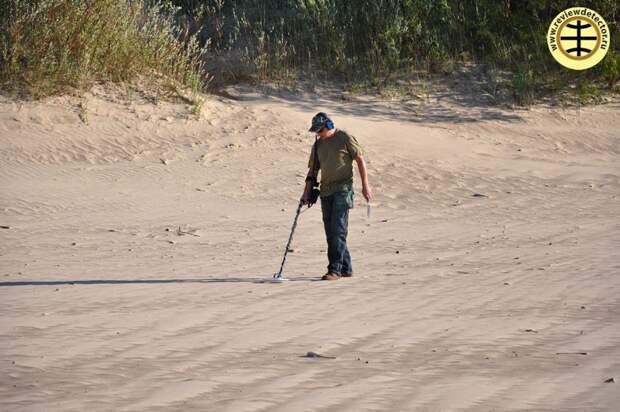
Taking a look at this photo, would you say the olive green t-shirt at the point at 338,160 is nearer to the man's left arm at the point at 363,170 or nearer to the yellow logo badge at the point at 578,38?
the man's left arm at the point at 363,170

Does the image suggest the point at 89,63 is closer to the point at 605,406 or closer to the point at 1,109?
the point at 1,109

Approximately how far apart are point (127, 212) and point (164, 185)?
4.37ft

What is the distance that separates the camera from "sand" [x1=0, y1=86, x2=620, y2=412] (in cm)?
616

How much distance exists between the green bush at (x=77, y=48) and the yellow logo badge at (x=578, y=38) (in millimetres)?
7063

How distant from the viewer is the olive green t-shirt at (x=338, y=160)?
31.9 feet

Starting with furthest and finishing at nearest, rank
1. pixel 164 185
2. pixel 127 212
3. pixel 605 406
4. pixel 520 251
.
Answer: pixel 164 185, pixel 127 212, pixel 520 251, pixel 605 406

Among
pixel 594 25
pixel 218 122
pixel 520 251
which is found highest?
Answer: pixel 594 25

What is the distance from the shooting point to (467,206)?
1452cm

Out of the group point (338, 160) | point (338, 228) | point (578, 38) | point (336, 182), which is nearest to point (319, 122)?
point (338, 160)

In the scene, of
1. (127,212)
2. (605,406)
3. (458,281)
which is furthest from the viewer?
(127,212)

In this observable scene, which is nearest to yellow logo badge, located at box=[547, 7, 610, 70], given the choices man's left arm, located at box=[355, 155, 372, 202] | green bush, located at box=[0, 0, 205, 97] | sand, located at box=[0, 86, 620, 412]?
sand, located at box=[0, 86, 620, 412]

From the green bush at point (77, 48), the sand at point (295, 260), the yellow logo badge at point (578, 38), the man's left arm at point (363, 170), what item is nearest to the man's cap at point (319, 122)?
the man's left arm at point (363, 170)

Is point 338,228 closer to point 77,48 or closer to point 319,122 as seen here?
point 319,122

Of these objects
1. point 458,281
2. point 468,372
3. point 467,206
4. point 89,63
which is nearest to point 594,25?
point 467,206
